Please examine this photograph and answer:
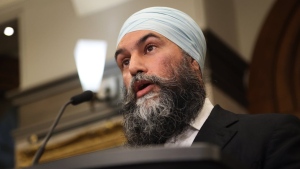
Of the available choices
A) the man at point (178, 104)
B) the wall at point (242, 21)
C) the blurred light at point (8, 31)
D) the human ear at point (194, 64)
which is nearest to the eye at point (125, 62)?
the man at point (178, 104)

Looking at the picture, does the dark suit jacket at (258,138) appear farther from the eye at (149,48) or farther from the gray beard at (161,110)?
the eye at (149,48)

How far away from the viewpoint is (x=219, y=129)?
1.98 meters

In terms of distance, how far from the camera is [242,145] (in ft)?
6.10

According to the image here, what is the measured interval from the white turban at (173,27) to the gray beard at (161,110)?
0.10m

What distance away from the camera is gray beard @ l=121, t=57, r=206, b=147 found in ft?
7.00

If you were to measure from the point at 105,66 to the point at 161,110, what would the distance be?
9.24 ft

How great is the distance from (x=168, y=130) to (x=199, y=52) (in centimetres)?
40

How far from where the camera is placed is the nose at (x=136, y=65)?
214cm

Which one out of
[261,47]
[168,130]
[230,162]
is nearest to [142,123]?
[168,130]

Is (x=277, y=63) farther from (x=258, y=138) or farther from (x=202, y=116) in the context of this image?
(x=258, y=138)

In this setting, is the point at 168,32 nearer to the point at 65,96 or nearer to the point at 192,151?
the point at 192,151

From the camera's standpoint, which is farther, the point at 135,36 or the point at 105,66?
the point at 105,66

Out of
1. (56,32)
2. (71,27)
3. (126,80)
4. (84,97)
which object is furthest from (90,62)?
A: (126,80)

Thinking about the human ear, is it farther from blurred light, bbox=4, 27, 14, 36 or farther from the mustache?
blurred light, bbox=4, 27, 14, 36
